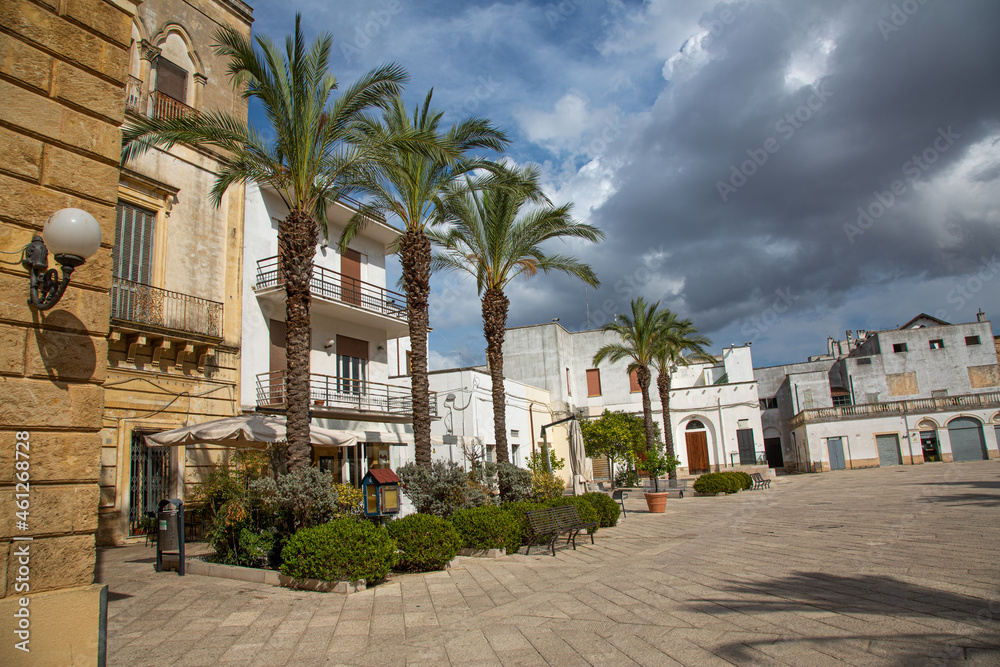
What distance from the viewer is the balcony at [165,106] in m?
15.5

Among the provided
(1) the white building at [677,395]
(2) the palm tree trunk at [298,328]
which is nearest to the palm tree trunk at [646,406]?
(1) the white building at [677,395]

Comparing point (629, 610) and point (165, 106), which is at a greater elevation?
point (165, 106)

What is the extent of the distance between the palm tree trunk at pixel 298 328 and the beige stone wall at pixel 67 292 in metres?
5.53

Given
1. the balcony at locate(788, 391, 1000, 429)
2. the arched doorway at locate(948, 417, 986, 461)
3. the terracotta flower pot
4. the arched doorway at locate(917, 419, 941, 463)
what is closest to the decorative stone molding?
the terracotta flower pot

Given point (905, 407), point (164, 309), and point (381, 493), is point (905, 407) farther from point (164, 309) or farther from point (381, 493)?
point (164, 309)

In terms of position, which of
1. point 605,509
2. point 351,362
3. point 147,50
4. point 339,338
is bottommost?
point 605,509

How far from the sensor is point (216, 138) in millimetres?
10547

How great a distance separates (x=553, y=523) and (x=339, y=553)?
14.0 feet

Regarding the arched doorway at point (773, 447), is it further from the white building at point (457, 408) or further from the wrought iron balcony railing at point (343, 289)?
the wrought iron balcony railing at point (343, 289)

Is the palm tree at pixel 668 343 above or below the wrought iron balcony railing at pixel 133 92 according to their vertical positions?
below

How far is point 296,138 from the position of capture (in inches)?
413

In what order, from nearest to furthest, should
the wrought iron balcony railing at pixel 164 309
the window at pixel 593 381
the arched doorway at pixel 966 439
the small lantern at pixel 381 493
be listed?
the small lantern at pixel 381 493
the wrought iron balcony railing at pixel 164 309
the arched doorway at pixel 966 439
the window at pixel 593 381

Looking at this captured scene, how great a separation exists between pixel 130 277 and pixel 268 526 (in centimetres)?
790

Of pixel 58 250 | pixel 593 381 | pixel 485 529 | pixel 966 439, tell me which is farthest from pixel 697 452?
pixel 58 250
